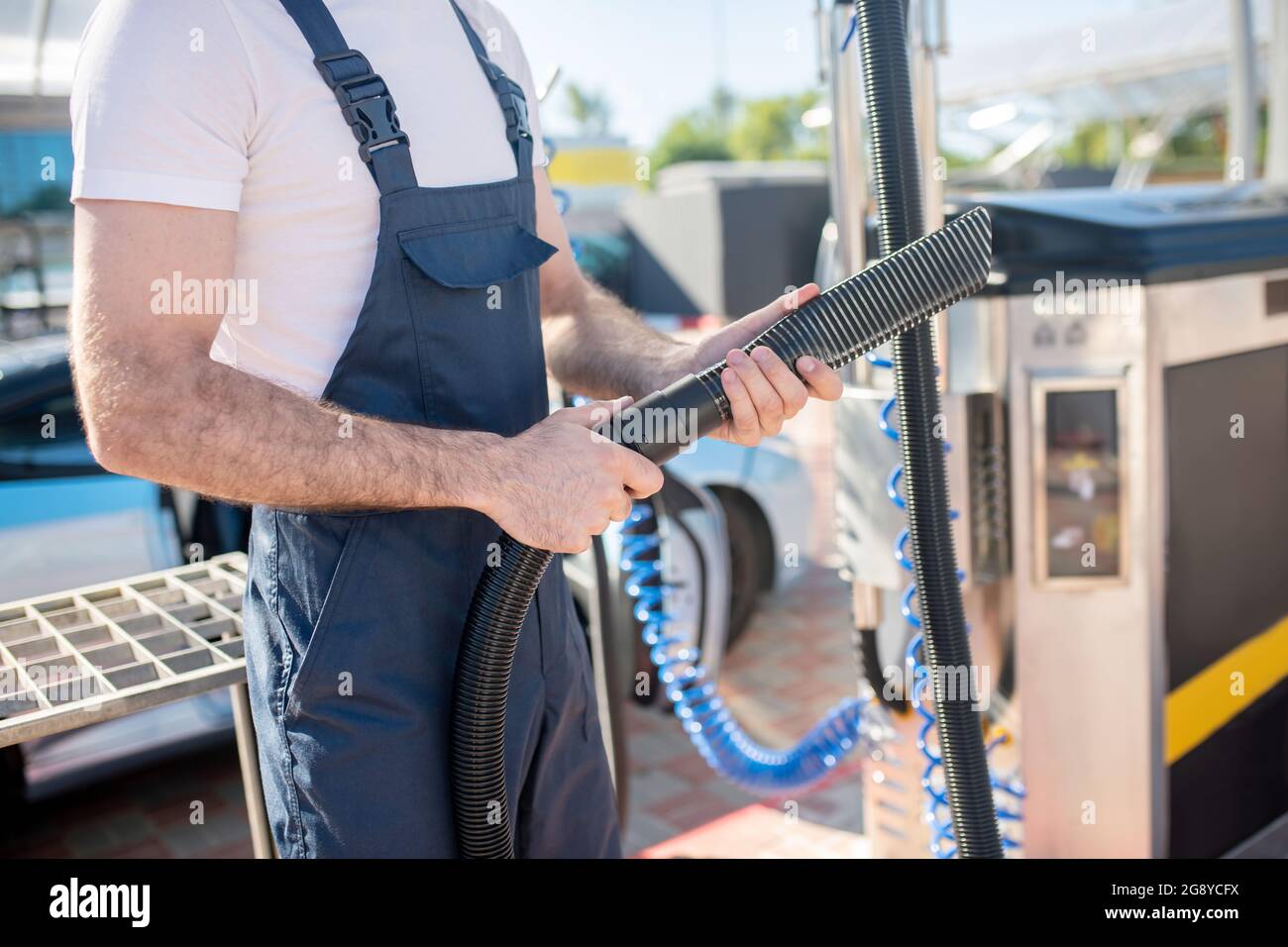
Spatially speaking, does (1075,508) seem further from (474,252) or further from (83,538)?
(83,538)

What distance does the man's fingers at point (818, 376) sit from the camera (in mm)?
1410

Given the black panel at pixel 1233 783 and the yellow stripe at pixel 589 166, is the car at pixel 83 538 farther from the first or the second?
the yellow stripe at pixel 589 166

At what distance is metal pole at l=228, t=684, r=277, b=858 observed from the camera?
177 centimetres

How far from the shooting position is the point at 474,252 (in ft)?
4.90

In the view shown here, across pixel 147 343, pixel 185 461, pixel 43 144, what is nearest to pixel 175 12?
pixel 147 343

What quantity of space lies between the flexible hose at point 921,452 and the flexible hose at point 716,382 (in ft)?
0.67

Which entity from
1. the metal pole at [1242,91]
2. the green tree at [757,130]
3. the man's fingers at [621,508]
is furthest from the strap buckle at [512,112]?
the green tree at [757,130]

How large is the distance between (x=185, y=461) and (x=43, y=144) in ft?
17.7

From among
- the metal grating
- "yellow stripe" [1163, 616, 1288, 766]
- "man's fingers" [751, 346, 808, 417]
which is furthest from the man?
"yellow stripe" [1163, 616, 1288, 766]

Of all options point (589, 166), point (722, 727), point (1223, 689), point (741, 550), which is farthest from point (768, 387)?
point (589, 166)
